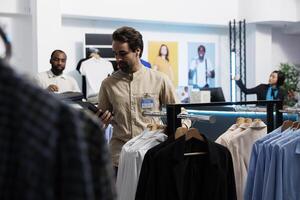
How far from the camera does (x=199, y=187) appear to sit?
2574mm

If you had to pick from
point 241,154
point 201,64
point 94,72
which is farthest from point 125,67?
point 201,64

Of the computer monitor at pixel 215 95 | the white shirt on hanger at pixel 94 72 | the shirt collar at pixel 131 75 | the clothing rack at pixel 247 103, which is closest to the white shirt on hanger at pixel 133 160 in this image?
the clothing rack at pixel 247 103

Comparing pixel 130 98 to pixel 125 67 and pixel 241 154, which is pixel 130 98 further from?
pixel 241 154

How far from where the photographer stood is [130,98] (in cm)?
318

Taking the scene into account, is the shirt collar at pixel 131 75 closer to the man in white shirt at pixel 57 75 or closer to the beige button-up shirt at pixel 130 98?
the beige button-up shirt at pixel 130 98

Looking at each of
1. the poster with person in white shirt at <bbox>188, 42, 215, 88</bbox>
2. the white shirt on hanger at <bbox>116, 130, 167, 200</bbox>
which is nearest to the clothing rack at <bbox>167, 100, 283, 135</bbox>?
the white shirt on hanger at <bbox>116, 130, 167, 200</bbox>

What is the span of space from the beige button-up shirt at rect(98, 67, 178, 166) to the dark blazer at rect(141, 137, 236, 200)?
63cm

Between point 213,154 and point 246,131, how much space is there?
0.39m

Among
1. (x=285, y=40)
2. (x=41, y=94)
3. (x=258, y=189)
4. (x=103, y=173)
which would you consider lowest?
(x=258, y=189)

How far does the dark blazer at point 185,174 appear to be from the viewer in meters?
2.48

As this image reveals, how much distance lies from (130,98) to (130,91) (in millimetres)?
42

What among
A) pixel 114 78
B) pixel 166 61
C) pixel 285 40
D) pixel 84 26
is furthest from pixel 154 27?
pixel 114 78

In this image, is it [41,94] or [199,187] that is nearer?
[41,94]

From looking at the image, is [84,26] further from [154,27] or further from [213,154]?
[213,154]
